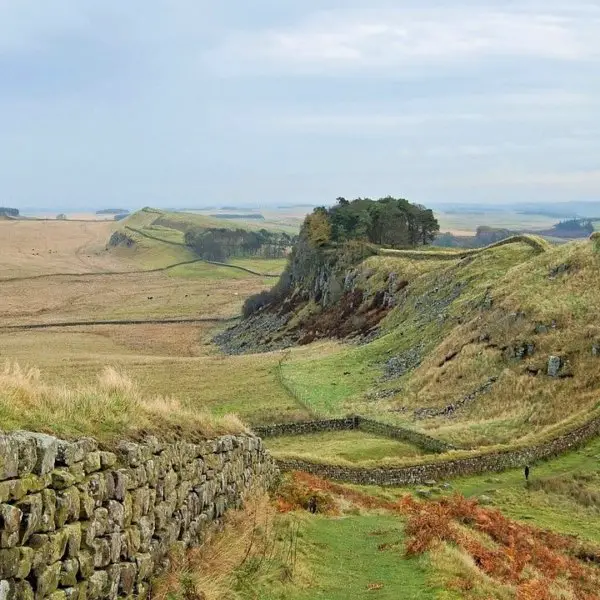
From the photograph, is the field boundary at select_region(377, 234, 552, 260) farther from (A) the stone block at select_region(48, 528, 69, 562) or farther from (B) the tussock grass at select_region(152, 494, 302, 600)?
(A) the stone block at select_region(48, 528, 69, 562)

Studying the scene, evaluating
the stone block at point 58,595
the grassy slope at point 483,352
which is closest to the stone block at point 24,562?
A: the stone block at point 58,595

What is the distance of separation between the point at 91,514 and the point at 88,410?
7.04 ft

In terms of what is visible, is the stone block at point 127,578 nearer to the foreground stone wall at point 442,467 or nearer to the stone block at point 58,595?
the stone block at point 58,595

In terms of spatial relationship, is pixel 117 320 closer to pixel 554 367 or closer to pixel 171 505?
pixel 554 367

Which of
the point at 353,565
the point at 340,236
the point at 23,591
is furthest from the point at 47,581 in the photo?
the point at 340,236

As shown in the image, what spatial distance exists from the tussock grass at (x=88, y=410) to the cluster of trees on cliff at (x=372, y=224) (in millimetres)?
99528

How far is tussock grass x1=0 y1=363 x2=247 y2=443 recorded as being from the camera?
10242 mm

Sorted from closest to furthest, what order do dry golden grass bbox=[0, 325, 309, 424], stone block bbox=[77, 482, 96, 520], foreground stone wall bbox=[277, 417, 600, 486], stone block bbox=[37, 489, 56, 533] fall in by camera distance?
stone block bbox=[37, 489, 56, 533] < stone block bbox=[77, 482, 96, 520] < foreground stone wall bbox=[277, 417, 600, 486] < dry golden grass bbox=[0, 325, 309, 424]

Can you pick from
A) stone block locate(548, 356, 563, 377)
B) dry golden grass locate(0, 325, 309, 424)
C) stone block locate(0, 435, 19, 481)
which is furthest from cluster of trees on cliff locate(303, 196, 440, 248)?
stone block locate(0, 435, 19, 481)

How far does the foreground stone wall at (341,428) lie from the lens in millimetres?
41594

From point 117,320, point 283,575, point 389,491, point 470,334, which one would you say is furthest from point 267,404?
point 117,320

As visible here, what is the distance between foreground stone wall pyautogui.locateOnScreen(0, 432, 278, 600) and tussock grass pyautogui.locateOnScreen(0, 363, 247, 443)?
0.42m

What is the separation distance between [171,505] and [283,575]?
2.47 metres

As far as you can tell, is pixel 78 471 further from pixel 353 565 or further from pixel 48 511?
pixel 353 565
